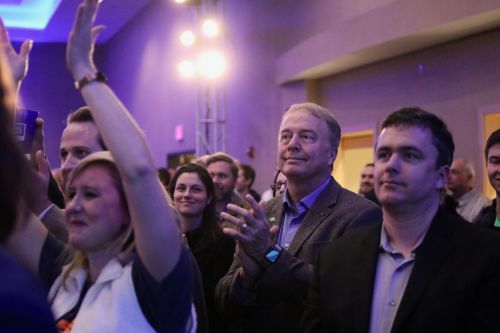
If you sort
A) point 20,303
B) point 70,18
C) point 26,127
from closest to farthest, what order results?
point 20,303
point 26,127
point 70,18

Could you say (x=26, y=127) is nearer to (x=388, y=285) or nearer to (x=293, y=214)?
(x=293, y=214)

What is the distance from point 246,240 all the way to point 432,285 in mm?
627

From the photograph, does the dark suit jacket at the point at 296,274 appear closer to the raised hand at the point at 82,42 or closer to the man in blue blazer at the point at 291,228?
the man in blue blazer at the point at 291,228

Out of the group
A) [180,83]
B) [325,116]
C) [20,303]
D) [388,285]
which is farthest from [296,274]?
[180,83]

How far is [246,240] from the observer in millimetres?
2064

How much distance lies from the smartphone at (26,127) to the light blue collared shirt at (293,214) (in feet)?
3.27

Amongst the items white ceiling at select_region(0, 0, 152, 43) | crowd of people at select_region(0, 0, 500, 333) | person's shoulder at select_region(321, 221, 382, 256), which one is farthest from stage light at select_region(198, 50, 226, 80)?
person's shoulder at select_region(321, 221, 382, 256)

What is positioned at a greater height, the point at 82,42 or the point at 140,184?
the point at 82,42

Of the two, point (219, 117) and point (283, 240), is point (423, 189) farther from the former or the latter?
point (219, 117)

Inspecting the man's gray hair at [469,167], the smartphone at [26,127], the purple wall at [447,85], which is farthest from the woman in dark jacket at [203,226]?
the purple wall at [447,85]

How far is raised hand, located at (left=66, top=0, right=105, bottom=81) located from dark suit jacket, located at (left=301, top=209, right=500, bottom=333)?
968mm

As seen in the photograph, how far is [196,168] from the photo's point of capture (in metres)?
3.49

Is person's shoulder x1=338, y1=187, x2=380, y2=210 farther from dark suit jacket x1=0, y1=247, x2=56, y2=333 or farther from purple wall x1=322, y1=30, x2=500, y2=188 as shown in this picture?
purple wall x1=322, y1=30, x2=500, y2=188

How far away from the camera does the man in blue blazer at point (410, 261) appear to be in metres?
1.68
